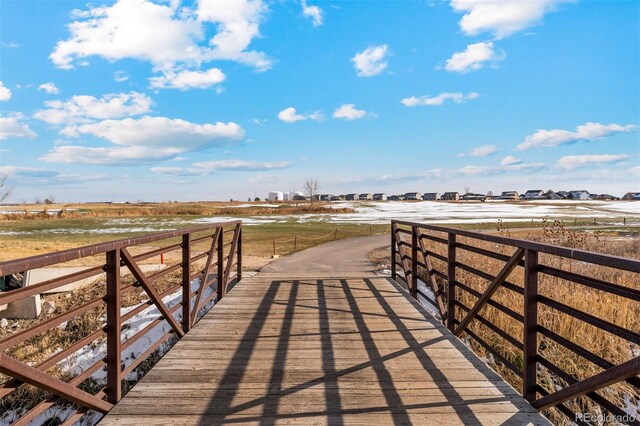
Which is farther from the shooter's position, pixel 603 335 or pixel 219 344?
pixel 603 335

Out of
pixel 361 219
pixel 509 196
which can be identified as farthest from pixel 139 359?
pixel 509 196

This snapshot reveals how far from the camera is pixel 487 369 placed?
3734mm

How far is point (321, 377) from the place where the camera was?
3.61 m

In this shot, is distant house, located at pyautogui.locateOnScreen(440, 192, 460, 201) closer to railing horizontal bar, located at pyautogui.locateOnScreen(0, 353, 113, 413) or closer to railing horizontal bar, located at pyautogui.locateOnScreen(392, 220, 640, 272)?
railing horizontal bar, located at pyautogui.locateOnScreen(392, 220, 640, 272)

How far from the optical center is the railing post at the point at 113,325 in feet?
10.4

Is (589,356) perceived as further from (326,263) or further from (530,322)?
(326,263)

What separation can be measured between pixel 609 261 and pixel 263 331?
3867 millimetres

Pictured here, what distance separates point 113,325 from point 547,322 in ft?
19.2

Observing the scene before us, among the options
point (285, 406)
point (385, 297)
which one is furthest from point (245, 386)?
point (385, 297)

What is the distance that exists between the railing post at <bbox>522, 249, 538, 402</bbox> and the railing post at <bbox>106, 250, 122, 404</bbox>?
3449mm

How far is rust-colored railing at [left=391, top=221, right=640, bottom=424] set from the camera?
2439 mm

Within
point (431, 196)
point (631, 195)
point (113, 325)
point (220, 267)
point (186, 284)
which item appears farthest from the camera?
point (431, 196)

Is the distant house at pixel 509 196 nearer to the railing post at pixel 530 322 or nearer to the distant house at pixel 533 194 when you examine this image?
the distant house at pixel 533 194

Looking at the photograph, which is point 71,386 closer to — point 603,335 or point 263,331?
point 263,331
